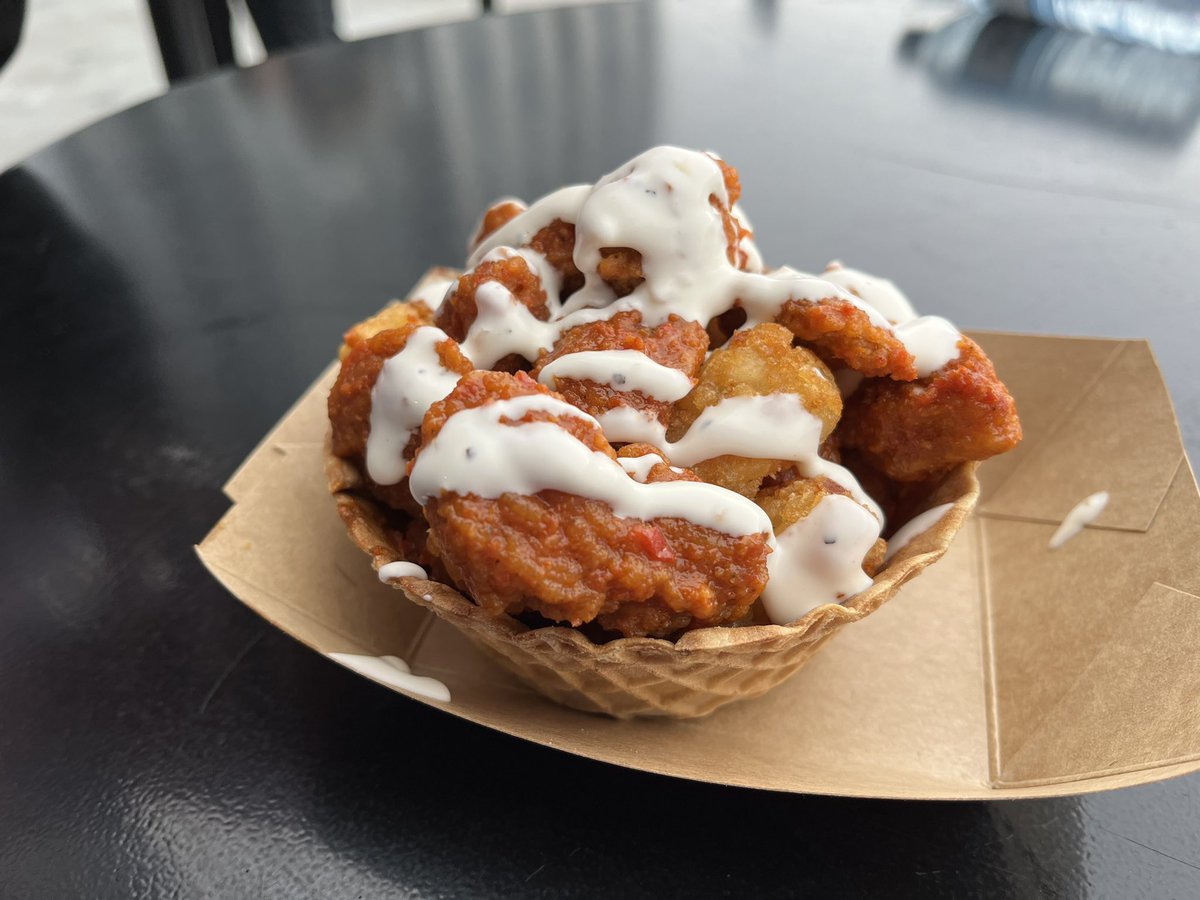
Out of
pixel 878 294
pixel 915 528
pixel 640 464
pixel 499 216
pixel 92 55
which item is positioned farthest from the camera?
pixel 92 55

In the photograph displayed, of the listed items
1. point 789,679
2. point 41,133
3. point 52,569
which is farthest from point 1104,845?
point 41,133

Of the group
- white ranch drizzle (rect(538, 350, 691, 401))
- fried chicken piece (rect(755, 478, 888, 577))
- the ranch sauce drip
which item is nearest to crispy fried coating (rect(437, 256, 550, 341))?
the ranch sauce drip

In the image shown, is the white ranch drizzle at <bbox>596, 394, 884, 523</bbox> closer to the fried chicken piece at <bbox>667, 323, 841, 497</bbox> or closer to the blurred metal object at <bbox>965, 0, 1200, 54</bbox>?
the fried chicken piece at <bbox>667, 323, 841, 497</bbox>

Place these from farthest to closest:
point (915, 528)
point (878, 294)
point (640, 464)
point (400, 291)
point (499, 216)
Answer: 1. point (400, 291)
2. point (499, 216)
3. point (878, 294)
4. point (915, 528)
5. point (640, 464)

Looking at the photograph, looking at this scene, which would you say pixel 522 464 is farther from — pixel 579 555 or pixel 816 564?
pixel 816 564

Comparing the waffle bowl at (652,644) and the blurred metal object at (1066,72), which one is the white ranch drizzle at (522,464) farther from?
the blurred metal object at (1066,72)

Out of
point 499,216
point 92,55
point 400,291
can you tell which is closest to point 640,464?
point 499,216

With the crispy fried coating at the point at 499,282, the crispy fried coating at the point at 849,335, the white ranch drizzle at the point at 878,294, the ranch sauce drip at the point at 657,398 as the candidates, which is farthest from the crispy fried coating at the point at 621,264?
the white ranch drizzle at the point at 878,294
